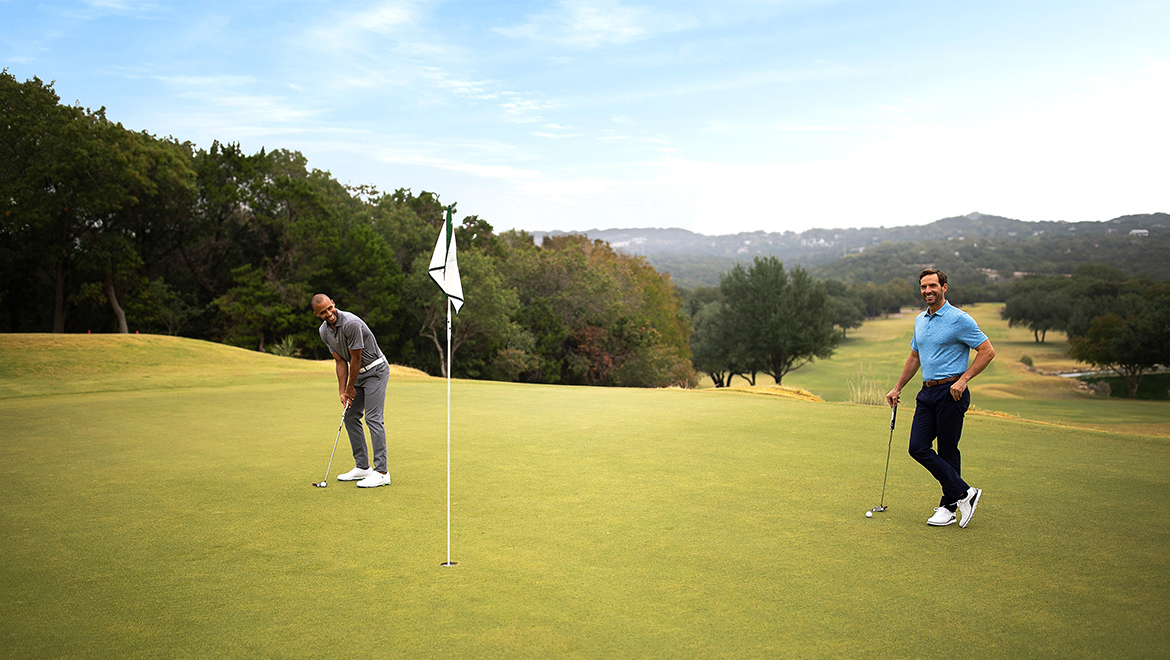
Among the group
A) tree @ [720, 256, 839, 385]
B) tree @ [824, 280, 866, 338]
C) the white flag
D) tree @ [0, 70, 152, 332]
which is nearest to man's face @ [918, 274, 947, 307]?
the white flag

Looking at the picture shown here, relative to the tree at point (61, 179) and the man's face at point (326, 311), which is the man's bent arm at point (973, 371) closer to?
the man's face at point (326, 311)

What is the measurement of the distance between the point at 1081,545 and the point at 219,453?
899 centimetres

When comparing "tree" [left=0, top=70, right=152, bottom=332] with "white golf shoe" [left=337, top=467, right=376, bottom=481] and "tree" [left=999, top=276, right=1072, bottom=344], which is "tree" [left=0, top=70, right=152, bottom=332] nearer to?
"white golf shoe" [left=337, top=467, right=376, bottom=481]

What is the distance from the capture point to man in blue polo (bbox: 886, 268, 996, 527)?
19.3ft

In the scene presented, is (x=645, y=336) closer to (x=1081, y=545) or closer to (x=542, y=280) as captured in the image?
(x=542, y=280)

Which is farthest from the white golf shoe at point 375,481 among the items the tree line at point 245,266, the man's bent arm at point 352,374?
the tree line at point 245,266

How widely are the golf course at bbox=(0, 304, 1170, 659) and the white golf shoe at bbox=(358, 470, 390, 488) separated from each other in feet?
0.52

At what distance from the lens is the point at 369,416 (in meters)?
7.60

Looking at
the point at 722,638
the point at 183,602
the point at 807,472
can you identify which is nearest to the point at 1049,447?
the point at 807,472

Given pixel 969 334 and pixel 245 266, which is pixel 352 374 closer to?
pixel 969 334

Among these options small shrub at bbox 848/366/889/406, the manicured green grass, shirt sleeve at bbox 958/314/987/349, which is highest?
shirt sleeve at bbox 958/314/987/349

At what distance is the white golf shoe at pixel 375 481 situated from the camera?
23.5 feet

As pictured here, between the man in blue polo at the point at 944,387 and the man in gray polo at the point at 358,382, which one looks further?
the man in gray polo at the point at 358,382

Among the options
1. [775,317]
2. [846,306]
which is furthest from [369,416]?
[846,306]
